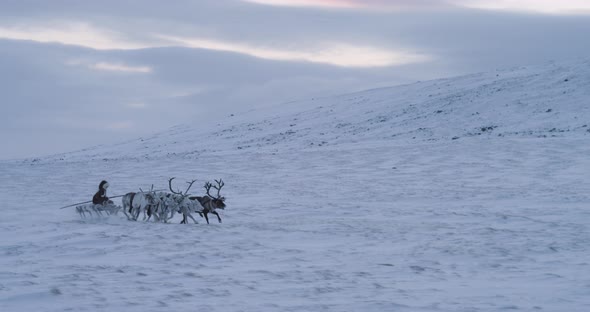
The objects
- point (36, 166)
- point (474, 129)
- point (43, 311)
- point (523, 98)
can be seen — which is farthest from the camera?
point (523, 98)

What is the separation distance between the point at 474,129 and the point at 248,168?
36.0ft

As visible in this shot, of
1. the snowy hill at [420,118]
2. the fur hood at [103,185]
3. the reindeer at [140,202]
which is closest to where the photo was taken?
the reindeer at [140,202]

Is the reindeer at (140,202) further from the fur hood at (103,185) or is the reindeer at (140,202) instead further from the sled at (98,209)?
the fur hood at (103,185)

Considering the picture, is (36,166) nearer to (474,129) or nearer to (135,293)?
(474,129)

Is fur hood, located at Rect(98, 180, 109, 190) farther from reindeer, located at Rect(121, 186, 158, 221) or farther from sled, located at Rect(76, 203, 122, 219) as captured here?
reindeer, located at Rect(121, 186, 158, 221)

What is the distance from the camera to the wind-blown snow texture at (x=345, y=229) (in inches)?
322

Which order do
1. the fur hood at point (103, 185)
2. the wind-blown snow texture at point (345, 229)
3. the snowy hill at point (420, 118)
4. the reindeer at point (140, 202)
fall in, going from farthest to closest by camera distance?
the snowy hill at point (420, 118) < the fur hood at point (103, 185) < the reindeer at point (140, 202) < the wind-blown snow texture at point (345, 229)

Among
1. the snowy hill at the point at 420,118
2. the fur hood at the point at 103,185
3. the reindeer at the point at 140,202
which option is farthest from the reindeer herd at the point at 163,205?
the snowy hill at the point at 420,118

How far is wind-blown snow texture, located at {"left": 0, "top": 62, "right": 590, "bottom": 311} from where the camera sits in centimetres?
817

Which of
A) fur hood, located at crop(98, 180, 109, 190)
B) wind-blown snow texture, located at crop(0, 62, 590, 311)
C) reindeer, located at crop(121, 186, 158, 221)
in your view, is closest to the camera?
wind-blown snow texture, located at crop(0, 62, 590, 311)

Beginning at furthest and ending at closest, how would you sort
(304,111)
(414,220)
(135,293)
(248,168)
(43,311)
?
(304,111)
(248,168)
(414,220)
(135,293)
(43,311)

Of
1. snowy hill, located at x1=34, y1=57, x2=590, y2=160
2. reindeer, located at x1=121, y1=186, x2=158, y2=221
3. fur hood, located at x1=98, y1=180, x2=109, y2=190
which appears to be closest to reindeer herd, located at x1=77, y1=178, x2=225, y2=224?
reindeer, located at x1=121, y1=186, x2=158, y2=221

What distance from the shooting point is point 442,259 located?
1037 cm

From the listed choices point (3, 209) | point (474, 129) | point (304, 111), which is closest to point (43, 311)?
point (3, 209)
